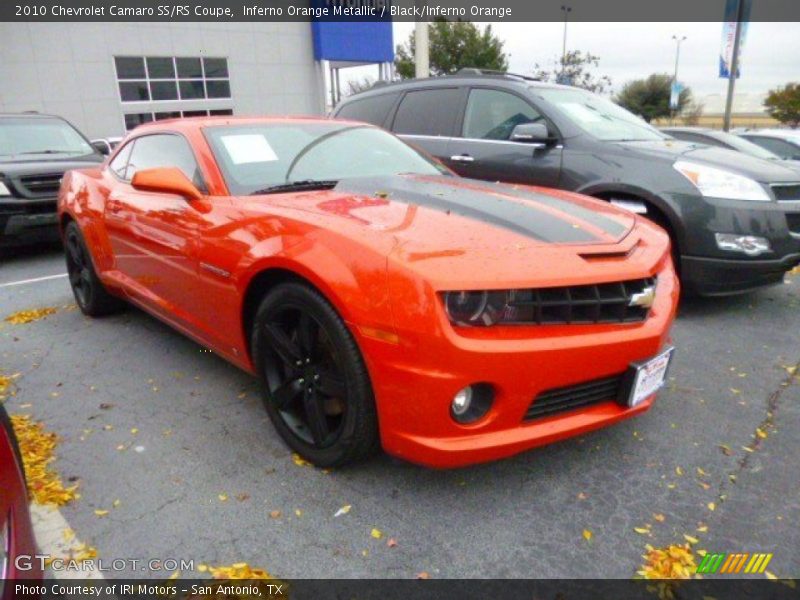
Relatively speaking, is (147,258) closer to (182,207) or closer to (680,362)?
(182,207)

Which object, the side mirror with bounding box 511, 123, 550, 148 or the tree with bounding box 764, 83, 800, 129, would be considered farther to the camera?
the tree with bounding box 764, 83, 800, 129

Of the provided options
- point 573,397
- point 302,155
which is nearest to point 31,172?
point 302,155

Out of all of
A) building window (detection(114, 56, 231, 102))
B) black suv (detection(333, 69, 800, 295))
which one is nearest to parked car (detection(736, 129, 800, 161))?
black suv (detection(333, 69, 800, 295))

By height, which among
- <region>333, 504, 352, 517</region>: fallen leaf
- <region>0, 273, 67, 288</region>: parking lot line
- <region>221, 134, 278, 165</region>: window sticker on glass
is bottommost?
<region>0, 273, 67, 288</region>: parking lot line

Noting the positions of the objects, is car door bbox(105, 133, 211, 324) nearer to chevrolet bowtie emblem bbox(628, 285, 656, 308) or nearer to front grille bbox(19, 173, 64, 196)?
chevrolet bowtie emblem bbox(628, 285, 656, 308)

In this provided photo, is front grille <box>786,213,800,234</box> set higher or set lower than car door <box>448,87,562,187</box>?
lower

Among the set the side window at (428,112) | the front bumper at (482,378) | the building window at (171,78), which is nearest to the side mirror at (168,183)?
the front bumper at (482,378)

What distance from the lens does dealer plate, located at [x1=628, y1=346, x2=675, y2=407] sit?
216 cm

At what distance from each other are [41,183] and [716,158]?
267 inches

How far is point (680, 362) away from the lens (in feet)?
11.3

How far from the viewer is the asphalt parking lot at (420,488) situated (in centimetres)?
195

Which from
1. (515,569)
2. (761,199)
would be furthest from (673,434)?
(761,199)

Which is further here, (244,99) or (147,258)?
(244,99)

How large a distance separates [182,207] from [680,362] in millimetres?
2949
